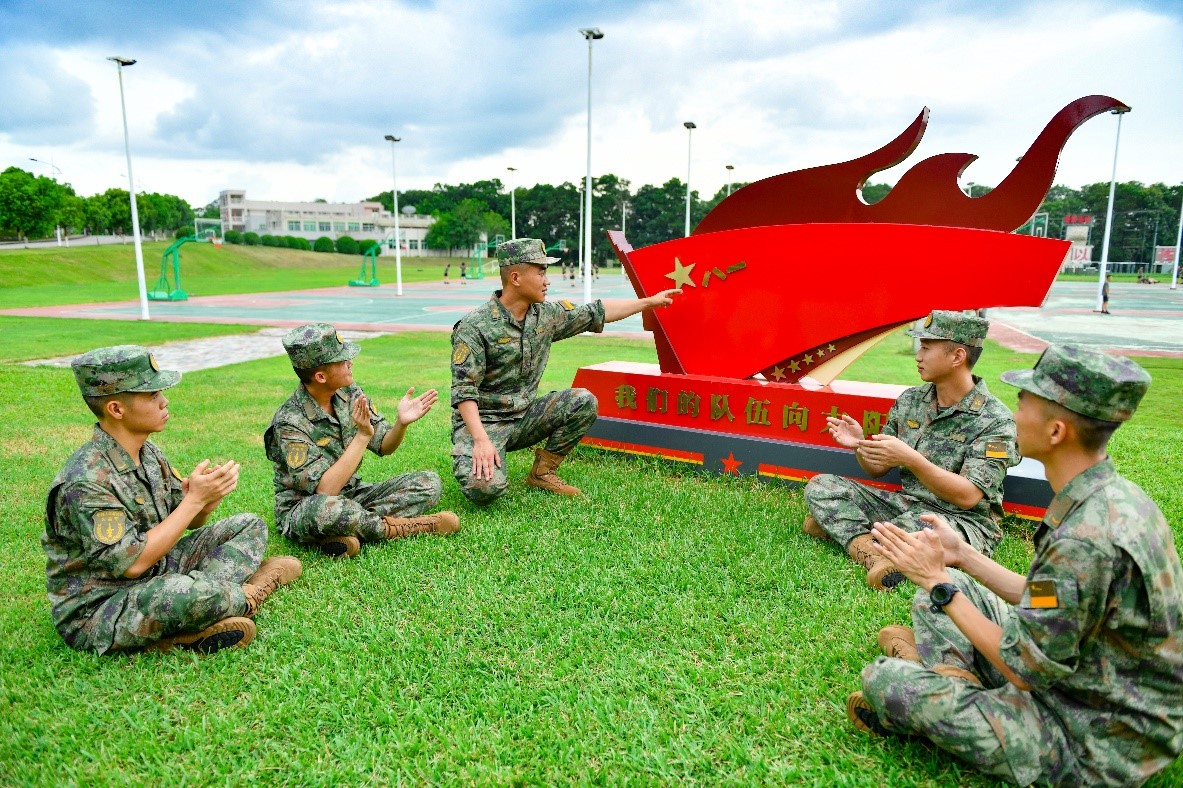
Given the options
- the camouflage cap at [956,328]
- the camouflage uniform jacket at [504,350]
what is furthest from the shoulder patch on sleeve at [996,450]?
the camouflage uniform jacket at [504,350]

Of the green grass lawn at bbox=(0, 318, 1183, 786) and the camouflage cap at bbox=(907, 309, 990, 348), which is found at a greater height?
the camouflage cap at bbox=(907, 309, 990, 348)

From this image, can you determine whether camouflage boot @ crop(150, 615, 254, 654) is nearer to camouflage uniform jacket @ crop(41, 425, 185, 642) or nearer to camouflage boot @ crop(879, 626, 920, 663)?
camouflage uniform jacket @ crop(41, 425, 185, 642)

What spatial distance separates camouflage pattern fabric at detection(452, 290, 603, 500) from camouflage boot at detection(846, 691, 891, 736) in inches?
107

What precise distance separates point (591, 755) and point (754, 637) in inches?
37.7

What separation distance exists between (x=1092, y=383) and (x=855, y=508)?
87.0 inches

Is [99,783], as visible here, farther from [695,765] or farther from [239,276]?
[239,276]

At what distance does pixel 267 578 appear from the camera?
3412 mm

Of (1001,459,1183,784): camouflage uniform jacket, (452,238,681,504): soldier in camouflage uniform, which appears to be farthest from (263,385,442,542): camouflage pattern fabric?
(1001,459,1183,784): camouflage uniform jacket

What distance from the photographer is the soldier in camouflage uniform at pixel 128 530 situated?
2.71 meters

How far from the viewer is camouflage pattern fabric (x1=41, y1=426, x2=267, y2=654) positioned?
2693mm

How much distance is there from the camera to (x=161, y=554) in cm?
277

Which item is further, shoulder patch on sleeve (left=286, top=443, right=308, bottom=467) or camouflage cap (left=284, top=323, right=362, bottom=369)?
shoulder patch on sleeve (left=286, top=443, right=308, bottom=467)

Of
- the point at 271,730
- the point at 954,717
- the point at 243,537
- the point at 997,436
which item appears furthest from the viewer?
the point at 997,436

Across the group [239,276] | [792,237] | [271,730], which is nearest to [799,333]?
[792,237]
